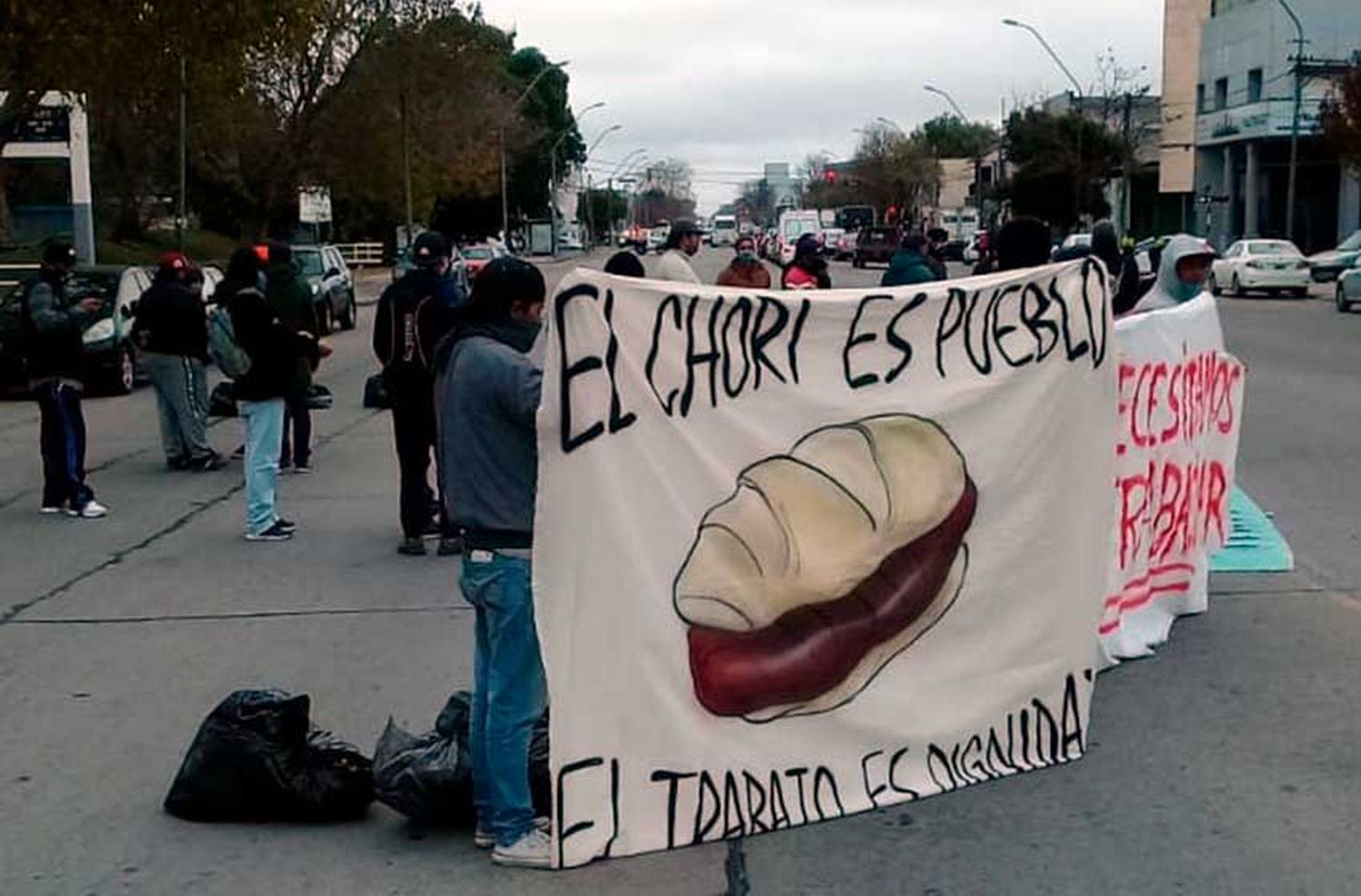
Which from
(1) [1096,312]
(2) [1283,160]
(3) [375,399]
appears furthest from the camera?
(2) [1283,160]

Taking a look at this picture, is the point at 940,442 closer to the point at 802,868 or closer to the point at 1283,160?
the point at 802,868

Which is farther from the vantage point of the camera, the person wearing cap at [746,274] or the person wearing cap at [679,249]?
the person wearing cap at [746,274]

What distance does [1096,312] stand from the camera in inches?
249

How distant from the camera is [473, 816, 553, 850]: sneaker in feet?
17.4

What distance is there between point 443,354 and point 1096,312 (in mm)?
2412

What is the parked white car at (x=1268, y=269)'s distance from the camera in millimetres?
42375

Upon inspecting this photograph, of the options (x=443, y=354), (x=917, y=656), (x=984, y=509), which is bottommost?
(x=917, y=656)

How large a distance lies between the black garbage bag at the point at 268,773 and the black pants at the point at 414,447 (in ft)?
15.1

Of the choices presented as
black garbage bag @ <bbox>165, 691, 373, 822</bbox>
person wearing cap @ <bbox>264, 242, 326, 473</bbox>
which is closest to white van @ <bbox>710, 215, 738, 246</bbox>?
person wearing cap @ <bbox>264, 242, 326, 473</bbox>

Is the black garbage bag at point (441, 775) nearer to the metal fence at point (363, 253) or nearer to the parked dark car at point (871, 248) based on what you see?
the parked dark car at point (871, 248)

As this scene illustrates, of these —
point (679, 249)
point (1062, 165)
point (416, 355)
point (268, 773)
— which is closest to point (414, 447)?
point (416, 355)

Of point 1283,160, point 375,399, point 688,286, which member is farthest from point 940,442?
point 1283,160

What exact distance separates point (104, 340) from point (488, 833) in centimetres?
1676

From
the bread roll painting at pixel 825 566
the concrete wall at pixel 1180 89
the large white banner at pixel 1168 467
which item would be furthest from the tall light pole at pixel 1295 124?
the bread roll painting at pixel 825 566
